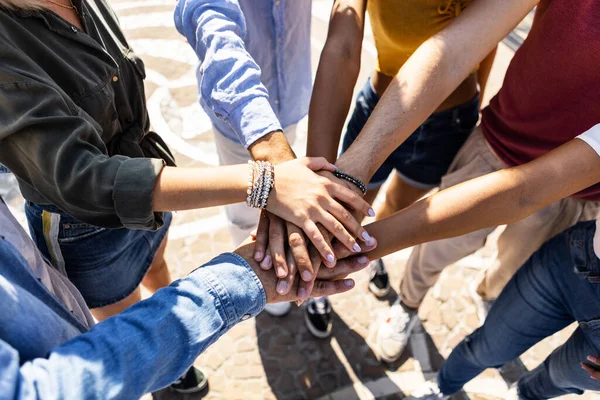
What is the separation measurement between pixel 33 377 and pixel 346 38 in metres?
1.72

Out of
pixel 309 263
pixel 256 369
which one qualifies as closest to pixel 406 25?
pixel 309 263

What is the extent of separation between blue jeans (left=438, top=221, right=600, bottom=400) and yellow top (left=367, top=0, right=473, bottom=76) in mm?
1076

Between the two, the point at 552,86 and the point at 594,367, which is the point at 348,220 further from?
the point at 594,367

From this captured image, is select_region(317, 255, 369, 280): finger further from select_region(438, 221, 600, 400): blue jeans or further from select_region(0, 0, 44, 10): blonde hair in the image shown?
select_region(0, 0, 44, 10): blonde hair

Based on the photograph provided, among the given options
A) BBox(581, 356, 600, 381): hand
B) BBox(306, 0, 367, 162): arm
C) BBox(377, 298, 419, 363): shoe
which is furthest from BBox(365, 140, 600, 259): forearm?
BBox(377, 298, 419, 363): shoe

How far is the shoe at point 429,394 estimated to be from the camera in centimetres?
266

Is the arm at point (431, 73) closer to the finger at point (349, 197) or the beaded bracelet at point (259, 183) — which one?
the finger at point (349, 197)

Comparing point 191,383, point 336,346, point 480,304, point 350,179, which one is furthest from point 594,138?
point 191,383

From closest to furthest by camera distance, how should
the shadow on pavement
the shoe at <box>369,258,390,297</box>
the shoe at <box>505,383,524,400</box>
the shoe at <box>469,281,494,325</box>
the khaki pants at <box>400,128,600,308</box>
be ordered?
1. the khaki pants at <box>400,128,600,308</box>
2. the shoe at <box>505,383,524,400</box>
3. the shadow on pavement
4. the shoe at <box>469,281,494,325</box>
5. the shoe at <box>369,258,390,297</box>

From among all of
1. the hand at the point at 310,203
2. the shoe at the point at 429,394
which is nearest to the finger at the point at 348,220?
the hand at the point at 310,203

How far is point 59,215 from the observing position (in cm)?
173

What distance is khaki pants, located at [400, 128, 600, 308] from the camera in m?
2.19

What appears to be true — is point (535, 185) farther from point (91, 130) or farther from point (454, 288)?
point (454, 288)

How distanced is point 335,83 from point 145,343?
1324mm
